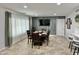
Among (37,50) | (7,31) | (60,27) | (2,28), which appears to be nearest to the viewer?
(2,28)

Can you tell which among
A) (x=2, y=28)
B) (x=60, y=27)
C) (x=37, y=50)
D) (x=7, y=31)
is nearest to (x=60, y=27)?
(x=60, y=27)

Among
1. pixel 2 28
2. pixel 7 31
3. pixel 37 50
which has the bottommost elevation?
pixel 37 50

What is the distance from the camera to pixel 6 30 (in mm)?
6363

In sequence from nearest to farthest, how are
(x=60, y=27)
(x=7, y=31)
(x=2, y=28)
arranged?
(x=2, y=28) < (x=7, y=31) < (x=60, y=27)

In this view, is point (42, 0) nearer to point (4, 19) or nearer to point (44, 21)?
point (4, 19)

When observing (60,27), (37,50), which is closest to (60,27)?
(60,27)

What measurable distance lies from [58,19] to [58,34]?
1433 mm

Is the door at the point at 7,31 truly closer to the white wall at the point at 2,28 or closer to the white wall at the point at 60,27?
the white wall at the point at 2,28

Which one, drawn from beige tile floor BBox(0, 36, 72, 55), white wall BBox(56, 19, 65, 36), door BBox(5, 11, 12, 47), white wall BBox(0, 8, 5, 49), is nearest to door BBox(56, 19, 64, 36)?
white wall BBox(56, 19, 65, 36)

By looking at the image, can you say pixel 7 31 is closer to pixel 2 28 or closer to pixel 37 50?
pixel 2 28

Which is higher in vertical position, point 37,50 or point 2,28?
point 2,28

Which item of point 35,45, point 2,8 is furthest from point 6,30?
point 35,45

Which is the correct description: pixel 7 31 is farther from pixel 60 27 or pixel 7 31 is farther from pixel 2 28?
pixel 60 27

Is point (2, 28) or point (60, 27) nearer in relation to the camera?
point (2, 28)
